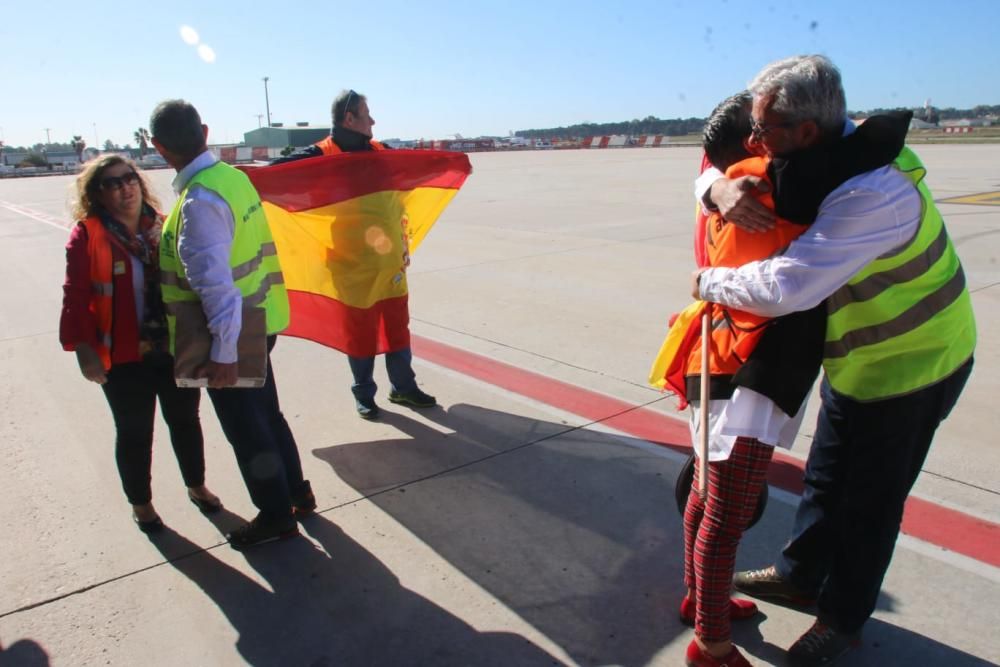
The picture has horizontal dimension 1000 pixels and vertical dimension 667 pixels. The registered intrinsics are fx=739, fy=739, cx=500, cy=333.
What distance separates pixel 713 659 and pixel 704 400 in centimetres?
85

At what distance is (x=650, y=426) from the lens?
169 inches

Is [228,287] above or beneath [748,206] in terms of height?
beneath

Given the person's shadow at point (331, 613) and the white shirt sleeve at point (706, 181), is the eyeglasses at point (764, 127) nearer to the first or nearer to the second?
the white shirt sleeve at point (706, 181)

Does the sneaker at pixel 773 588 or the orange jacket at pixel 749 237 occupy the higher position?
the orange jacket at pixel 749 237

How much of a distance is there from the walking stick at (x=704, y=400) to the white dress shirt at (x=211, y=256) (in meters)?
1.73

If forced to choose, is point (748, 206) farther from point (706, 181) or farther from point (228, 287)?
point (228, 287)

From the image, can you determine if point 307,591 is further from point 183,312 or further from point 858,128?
point 858,128

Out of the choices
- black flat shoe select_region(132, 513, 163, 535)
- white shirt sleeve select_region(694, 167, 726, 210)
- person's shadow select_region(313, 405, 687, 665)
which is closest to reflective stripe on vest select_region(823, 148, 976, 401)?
Answer: white shirt sleeve select_region(694, 167, 726, 210)

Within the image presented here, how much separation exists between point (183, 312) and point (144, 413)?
2.10 ft

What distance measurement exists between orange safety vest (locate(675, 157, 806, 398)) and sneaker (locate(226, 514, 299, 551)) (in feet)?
6.35

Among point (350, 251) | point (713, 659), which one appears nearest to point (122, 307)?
point (350, 251)

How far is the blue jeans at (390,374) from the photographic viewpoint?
14.8 feet

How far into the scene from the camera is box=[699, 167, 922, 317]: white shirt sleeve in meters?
1.88

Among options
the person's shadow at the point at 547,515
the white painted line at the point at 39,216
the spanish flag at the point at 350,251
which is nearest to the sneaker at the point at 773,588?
the person's shadow at the point at 547,515
